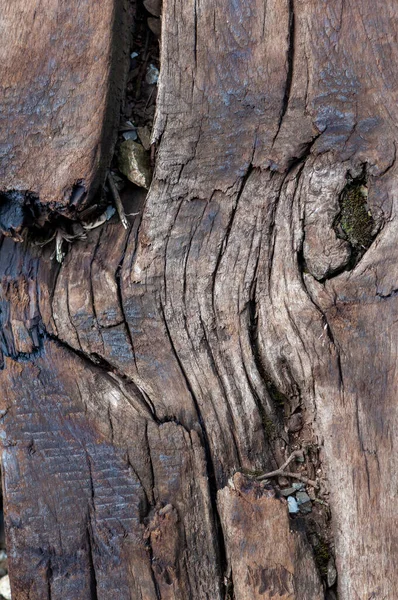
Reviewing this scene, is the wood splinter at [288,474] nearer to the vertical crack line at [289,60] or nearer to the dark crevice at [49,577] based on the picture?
the dark crevice at [49,577]

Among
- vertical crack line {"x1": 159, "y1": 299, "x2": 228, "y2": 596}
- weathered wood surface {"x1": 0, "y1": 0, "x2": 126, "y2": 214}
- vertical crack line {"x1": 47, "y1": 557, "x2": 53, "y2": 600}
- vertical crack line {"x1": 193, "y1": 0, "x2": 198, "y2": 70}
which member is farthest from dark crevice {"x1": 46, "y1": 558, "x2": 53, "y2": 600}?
vertical crack line {"x1": 193, "y1": 0, "x2": 198, "y2": 70}

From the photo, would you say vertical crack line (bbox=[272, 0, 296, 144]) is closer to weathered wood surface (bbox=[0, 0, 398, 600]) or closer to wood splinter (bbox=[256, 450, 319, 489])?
weathered wood surface (bbox=[0, 0, 398, 600])

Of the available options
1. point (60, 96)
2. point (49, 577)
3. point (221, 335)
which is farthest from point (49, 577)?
point (60, 96)

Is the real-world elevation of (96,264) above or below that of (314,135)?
below

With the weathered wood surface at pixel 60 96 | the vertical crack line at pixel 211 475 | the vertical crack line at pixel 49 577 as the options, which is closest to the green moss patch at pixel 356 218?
the vertical crack line at pixel 211 475

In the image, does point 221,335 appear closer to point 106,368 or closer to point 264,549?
point 106,368

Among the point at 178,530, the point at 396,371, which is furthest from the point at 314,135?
the point at 178,530

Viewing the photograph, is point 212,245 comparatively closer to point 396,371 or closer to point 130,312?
point 130,312
